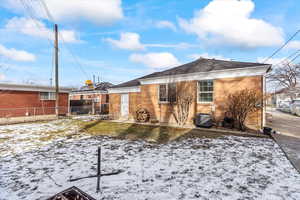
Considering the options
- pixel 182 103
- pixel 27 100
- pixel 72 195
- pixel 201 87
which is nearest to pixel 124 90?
pixel 182 103

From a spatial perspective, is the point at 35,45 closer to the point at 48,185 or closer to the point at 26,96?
the point at 26,96

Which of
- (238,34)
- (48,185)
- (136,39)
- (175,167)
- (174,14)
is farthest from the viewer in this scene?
(136,39)

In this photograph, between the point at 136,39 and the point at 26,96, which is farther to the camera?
the point at 136,39

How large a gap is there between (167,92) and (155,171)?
8.00 m

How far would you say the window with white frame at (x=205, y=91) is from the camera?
9205mm

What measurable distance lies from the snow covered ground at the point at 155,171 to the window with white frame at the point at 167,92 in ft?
18.9

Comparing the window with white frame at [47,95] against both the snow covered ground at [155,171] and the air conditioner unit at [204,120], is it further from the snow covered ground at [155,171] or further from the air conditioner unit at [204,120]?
the air conditioner unit at [204,120]

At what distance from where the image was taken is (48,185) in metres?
2.79

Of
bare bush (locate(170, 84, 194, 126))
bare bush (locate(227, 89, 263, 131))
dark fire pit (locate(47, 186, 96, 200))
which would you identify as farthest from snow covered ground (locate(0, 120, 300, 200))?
bare bush (locate(170, 84, 194, 126))

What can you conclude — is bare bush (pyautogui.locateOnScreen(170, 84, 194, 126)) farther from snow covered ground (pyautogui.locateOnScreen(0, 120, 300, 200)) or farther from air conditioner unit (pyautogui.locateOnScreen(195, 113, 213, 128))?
snow covered ground (pyautogui.locateOnScreen(0, 120, 300, 200))

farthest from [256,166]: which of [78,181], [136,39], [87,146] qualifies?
[136,39]

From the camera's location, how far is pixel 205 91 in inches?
370

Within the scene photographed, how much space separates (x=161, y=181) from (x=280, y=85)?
37010mm

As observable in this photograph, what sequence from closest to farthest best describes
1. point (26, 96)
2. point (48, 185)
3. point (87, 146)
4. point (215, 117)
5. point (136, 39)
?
point (48, 185), point (87, 146), point (215, 117), point (26, 96), point (136, 39)
